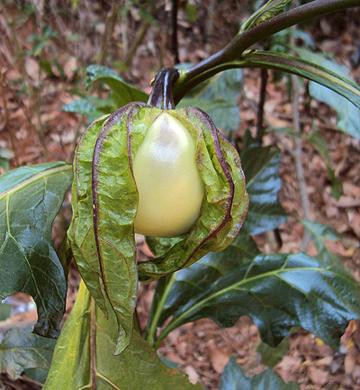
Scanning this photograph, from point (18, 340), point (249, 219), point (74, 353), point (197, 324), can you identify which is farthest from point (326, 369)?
point (74, 353)

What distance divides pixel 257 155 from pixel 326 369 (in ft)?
2.94

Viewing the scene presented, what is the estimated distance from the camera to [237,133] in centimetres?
227

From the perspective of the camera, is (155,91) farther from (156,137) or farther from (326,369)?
(326,369)

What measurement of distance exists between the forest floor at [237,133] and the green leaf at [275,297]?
598mm

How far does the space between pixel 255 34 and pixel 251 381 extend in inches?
24.0

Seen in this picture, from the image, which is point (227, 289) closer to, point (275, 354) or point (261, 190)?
point (261, 190)

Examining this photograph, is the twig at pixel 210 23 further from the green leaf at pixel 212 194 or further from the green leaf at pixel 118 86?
the green leaf at pixel 212 194

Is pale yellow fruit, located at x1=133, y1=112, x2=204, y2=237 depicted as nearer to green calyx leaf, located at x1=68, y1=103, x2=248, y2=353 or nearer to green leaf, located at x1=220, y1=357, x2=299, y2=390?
green calyx leaf, located at x1=68, y1=103, x2=248, y2=353

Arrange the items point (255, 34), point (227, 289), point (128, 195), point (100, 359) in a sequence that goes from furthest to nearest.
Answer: point (227, 289), point (100, 359), point (255, 34), point (128, 195)

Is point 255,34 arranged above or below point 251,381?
A: above

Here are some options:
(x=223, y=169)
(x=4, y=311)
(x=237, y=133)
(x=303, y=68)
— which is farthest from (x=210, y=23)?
(x=223, y=169)

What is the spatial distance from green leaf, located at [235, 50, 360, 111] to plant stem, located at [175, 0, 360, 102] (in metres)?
0.01

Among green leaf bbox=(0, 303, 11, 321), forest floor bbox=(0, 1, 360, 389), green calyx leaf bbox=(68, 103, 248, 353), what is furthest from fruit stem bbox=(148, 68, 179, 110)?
forest floor bbox=(0, 1, 360, 389)

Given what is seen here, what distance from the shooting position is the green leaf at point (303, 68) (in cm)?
62
